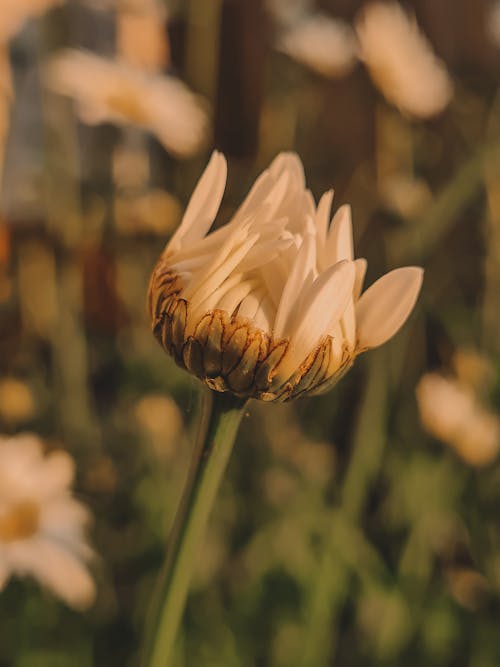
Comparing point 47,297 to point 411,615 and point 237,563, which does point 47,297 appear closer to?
point 237,563

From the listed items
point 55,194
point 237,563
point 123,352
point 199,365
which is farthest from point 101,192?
point 199,365

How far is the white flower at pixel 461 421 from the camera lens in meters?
0.86

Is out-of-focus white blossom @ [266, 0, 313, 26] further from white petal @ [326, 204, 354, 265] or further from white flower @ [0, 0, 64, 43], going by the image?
white petal @ [326, 204, 354, 265]

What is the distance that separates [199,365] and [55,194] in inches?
28.8

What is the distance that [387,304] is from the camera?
0.28 m

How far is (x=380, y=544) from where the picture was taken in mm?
953

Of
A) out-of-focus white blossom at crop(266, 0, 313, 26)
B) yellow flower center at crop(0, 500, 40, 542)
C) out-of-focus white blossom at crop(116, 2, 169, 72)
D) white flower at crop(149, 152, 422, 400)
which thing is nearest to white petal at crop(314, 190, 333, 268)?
white flower at crop(149, 152, 422, 400)

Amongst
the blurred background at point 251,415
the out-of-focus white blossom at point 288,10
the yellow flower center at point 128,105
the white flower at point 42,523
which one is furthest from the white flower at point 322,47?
the white flower at point 42,523

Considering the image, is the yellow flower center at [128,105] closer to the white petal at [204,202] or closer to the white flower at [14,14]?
the white flower at [14,14]

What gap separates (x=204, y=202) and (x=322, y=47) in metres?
0.94

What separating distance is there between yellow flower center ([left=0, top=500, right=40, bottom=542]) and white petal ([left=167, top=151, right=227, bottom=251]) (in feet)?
1.15

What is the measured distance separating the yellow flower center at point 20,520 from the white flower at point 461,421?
45 cm

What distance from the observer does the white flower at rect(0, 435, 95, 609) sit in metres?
0.52

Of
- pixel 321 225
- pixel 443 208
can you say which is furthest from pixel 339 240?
pixel 443 208
